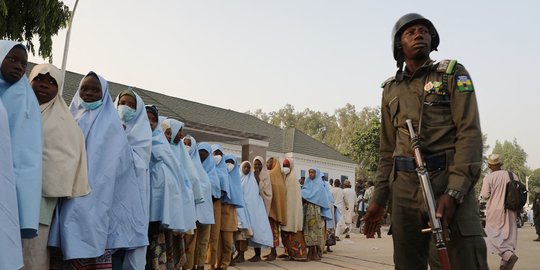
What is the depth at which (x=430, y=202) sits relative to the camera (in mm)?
2645

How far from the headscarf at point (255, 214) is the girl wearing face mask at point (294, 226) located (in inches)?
25.6

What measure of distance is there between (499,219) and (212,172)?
4804 millimetres

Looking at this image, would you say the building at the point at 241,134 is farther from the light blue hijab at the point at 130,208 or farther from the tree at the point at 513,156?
the tree at the point at 513,156

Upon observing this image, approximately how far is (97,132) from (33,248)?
2.96 feet

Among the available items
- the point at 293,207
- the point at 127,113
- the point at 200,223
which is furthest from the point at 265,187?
the point at 127,113

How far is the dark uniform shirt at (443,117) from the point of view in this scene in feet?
8.73

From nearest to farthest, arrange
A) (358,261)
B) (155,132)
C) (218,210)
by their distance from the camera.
Answer: (155,132), (218,210), (358,261)

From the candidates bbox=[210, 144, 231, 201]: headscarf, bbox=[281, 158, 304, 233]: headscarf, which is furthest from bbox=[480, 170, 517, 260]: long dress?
bbox=[210, 144, 231, 201]: headscarf

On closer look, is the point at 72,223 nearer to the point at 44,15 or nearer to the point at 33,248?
the point at 33,248

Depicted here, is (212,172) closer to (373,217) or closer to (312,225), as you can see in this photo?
(312,225)

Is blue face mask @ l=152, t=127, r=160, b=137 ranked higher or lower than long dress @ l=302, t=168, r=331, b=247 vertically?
higher

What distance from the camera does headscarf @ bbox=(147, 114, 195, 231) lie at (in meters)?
4.77

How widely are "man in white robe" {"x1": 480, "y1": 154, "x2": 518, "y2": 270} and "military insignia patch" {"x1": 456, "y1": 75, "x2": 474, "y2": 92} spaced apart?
6574 mm

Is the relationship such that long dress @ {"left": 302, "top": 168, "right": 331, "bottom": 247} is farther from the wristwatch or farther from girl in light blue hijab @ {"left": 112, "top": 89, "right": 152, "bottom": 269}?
the wristwatch
